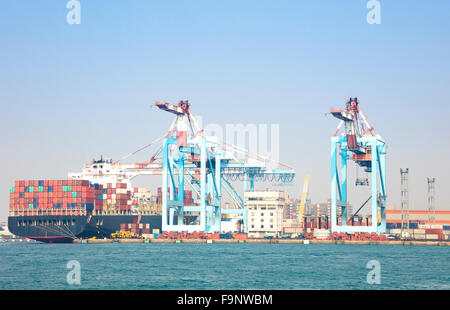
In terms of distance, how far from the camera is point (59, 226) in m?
123

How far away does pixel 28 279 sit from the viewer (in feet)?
172

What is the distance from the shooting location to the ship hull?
123188 millimetres

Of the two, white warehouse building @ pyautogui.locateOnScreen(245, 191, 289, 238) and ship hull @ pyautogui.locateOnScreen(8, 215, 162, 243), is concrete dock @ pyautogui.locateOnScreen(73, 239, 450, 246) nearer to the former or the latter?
ship hull @ pyautogui.locateOnScreen(8, 215, 162, 243)

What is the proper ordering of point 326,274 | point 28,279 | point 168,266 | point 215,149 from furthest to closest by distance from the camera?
point 215,149 → point 168,266 → point 326,274 → point 28,279

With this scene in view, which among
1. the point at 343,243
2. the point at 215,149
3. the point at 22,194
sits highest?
the point at 215,149

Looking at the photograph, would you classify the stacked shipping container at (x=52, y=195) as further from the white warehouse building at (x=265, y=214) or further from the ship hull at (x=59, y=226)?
the white warehouse building at (x=265, y=214)

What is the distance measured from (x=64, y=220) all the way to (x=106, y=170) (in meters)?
32.5

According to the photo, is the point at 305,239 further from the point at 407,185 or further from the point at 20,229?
the point at 20,229

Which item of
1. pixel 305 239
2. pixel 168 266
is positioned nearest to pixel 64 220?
pixel 305 239

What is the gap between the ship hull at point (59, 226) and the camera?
12319 cm

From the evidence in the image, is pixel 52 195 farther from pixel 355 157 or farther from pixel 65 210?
pixel 355 157

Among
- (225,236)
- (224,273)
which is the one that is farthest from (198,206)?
(224,273)
